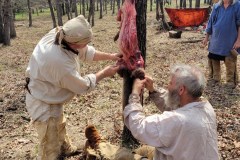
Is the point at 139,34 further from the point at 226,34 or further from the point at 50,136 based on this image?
the point at 226,34

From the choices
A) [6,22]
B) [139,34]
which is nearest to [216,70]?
[139,34]

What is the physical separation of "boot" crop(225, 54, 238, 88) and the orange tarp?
1109 cm

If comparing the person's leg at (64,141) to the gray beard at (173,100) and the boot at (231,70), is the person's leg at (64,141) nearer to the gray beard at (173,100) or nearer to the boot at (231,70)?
the gray beard at (173,100)

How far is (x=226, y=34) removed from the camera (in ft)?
21.8

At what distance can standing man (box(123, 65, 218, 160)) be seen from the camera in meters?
2.71

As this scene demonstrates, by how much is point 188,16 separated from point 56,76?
1560 centimetres

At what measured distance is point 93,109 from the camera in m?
6.27

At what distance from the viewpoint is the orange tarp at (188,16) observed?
1780 centimetres

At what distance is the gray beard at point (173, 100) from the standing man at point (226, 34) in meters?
4.27

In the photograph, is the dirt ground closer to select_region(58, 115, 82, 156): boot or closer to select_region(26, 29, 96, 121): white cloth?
select_region(58, 115, 82, 156): boot

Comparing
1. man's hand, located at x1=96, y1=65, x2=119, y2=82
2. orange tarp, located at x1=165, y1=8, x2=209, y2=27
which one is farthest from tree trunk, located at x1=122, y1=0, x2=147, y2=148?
orange tarp, located at x1=165, y1=8, x2=209, y2=27

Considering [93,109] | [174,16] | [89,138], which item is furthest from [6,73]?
[174,16]

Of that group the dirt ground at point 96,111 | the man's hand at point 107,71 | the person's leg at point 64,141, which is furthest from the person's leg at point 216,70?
the man's hand at point 107,71

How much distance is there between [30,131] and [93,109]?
52.1 inches
